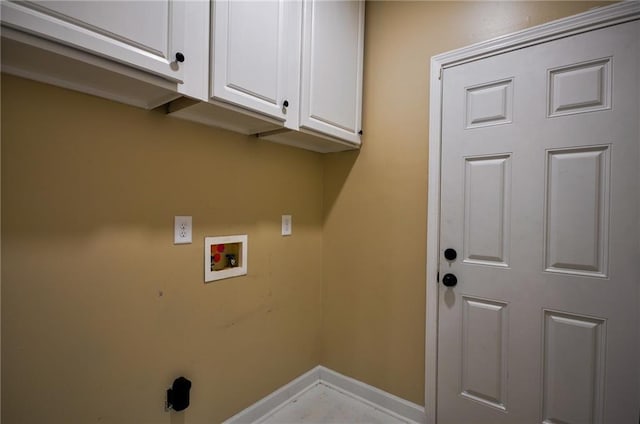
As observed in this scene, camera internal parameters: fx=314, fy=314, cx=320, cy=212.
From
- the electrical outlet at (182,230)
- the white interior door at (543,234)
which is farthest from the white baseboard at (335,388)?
→ the electrical outlet at (182,230)

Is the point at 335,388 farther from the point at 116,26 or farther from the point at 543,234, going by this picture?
the point at 116,26

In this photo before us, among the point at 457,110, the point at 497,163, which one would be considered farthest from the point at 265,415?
the point at 457,110

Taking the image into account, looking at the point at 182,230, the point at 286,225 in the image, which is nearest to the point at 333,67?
the point at 286,225

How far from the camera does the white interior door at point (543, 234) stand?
126 centimetres

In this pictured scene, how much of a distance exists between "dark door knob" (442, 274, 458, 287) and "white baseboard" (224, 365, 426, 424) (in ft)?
2.46

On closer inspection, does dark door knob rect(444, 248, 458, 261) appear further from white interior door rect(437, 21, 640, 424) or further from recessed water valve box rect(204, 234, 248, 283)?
recessed water valve box rect(204, 234, 248, 283)

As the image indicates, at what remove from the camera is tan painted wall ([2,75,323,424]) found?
1.06 m

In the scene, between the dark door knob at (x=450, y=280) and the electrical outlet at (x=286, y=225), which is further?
the electrical outlet at (x=286, y=225)

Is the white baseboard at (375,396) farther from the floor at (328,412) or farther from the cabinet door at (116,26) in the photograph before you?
the cabinet door at (116,26)

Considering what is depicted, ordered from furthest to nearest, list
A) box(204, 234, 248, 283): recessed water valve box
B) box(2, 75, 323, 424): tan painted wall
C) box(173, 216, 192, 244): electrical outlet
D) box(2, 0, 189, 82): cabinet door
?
box(204, 234, 248, 283): recessed water valve box < box(173, 216, 192, 244): electrical outlet < box(2, 75, 323, 424): tan painted wall < box(2, 0, 189, 82): cabinet door

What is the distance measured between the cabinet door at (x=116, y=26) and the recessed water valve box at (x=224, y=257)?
791 millimetres

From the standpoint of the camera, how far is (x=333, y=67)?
1743mm

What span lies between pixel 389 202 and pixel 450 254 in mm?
464

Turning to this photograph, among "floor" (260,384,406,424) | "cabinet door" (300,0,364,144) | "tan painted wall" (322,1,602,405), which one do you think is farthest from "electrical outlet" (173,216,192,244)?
"floor" (260,384,406,424)
